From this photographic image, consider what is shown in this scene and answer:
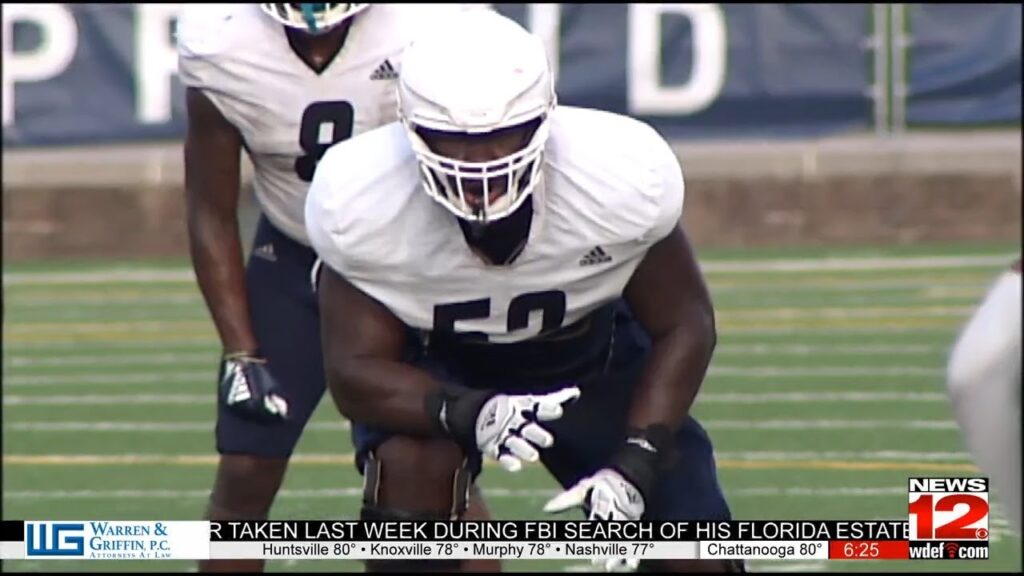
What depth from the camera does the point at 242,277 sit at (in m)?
5.18

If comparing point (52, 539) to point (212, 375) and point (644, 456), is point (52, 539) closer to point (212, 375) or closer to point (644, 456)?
point (644, 456)

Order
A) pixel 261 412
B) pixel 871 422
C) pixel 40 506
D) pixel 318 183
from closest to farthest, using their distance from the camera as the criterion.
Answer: pixel 318 183
pixel 261 412
pixel 40 506
pixel 871 422

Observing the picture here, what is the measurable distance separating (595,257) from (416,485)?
52 cm

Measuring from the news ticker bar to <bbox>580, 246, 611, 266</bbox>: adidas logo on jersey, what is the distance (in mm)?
491

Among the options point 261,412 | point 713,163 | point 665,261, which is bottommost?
point 713,163

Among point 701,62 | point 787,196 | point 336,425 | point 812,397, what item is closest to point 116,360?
point 336,425

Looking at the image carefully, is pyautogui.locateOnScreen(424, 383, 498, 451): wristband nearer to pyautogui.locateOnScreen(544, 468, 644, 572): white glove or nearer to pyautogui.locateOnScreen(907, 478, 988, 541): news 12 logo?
pyautogui.locateOnScreen(544, 468, 644, 572): white glove

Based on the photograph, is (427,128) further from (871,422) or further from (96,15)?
(96,15)

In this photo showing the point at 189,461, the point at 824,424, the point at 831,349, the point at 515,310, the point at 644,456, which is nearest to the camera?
the point at 644,456

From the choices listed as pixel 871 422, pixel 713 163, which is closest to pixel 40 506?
pixel 871 422

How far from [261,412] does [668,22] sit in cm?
796

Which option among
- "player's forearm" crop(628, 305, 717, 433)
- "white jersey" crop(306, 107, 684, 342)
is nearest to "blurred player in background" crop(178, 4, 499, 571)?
"white jersey" crop(306, 107, 684, 342)

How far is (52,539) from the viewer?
166 inches

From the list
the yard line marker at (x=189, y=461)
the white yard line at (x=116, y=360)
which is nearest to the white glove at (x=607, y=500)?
the yard line marker at (x=189, y=461)
